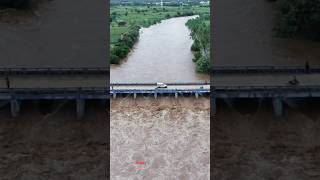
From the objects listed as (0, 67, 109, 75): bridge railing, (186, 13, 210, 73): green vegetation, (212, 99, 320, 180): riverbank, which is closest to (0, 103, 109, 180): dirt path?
(0, 67, 109, 75): bridge railing

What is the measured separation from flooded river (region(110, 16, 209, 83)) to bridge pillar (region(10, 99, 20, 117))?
1065 centimetres

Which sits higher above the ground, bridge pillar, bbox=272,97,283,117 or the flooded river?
the flooded river

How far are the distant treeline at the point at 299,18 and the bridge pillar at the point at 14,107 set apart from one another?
828 inches

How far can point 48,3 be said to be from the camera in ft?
170

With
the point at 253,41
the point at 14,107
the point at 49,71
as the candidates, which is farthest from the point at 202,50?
the point at 14,107

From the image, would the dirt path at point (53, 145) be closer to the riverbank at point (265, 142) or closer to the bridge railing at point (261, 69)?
the riverbank at point (265, 142)

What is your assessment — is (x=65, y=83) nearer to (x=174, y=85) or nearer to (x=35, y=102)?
(x=35, y=102)

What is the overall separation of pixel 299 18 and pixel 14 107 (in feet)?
71.6

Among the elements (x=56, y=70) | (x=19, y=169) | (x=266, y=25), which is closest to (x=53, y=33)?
(x=56, y=70)

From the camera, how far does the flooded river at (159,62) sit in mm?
36531

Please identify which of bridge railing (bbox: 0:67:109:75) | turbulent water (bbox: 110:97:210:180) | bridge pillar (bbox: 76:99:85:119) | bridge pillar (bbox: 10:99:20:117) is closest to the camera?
turbulent water (bbox: 110:97:210:180)

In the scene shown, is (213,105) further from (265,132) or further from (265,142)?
(265,142)

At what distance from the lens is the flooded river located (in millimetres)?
36531

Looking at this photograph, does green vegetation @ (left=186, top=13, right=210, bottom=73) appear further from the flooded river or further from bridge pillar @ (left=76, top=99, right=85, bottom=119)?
bridge pillar @ (left=76, top=99, right=85, bottom=119)
